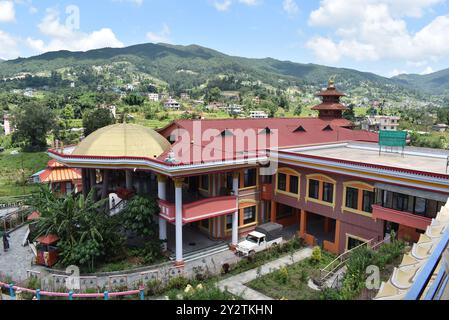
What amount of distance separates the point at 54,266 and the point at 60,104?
110175mm

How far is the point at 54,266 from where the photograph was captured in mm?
18844

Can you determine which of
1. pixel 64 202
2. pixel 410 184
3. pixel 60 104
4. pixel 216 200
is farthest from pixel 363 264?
pixel 60 104

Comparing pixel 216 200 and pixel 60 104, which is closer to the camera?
pixel 216 200

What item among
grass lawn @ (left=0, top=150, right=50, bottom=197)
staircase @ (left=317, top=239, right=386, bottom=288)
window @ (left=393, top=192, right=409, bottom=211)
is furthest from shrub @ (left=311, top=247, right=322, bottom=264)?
grass lawn @ (left=0, top=150, right=50, bottom=197)

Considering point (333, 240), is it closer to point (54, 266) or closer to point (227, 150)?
point (227, 150)

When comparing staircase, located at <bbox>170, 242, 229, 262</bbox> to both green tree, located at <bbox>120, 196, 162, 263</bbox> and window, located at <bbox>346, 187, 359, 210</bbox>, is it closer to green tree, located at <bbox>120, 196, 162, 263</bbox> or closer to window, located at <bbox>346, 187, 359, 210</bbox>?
green tree, located at <bbox>120, 196, 162, 263</bbox>

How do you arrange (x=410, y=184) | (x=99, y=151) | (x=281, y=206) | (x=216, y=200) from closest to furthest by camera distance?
1. (x=410, y=184)
2. (x=216, y=200)
3. (x=99, y=151)
4. (x=281, y=206)

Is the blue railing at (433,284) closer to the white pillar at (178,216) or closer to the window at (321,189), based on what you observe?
the white pillar at (178,216)

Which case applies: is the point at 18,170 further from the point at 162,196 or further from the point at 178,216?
the point at 178,216

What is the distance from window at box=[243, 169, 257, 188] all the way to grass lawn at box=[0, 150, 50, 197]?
3263 cm

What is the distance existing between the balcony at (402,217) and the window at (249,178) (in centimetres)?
817

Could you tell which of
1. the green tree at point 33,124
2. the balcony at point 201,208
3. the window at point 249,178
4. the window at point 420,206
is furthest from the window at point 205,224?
the green tree at point 33,124

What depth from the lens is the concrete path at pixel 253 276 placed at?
16.5 m
